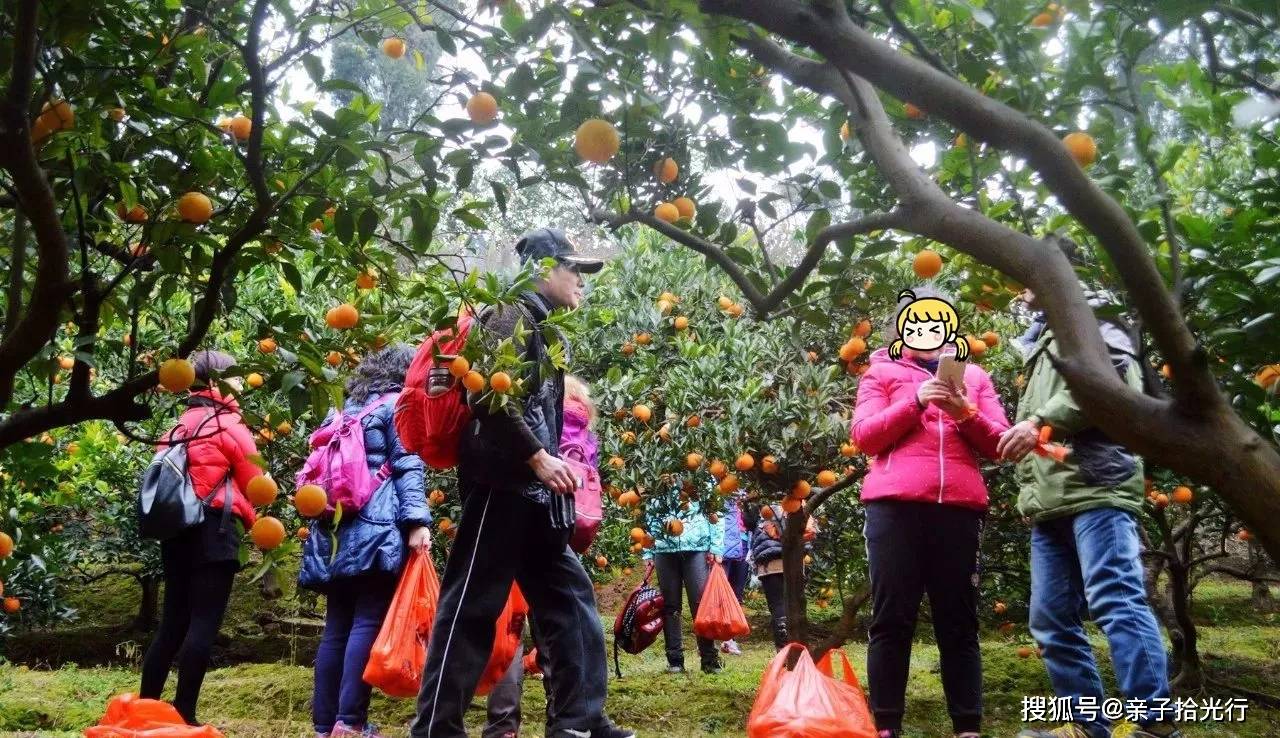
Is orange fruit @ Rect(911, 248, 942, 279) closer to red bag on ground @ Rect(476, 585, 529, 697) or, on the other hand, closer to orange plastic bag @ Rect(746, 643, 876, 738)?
orange plastic bag @ Rect(746, 643, 876, 738)

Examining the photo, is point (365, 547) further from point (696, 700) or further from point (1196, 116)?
point (1196, 116)

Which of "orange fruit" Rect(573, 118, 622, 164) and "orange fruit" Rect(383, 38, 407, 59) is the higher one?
"orange fruit" Rect(383, 38, 407, 59)

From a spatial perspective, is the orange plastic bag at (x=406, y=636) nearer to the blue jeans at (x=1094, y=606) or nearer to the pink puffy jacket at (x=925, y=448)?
the pink puffy jacket at (x=925, y=448)

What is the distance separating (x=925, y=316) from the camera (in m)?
3.42

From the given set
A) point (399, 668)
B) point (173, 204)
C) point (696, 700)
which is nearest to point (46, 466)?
point (173, 204)

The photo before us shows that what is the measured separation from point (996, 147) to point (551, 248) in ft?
7.28

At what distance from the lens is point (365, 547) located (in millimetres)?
3850

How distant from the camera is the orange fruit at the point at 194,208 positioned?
7.04 feet

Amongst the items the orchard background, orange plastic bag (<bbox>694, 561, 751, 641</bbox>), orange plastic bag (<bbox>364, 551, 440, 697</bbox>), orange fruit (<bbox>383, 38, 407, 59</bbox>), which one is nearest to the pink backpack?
orange plastic bag (<bbox>364, 551, 440, 697</bbox>)

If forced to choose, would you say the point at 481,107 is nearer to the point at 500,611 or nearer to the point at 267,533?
the point at 267,533

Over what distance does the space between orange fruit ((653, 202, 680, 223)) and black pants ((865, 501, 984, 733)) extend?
1.20 metres

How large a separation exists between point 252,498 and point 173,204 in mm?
807

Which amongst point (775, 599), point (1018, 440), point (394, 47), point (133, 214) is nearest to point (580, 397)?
point (394, 47)

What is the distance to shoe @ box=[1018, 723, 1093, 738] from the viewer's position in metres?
2.80
